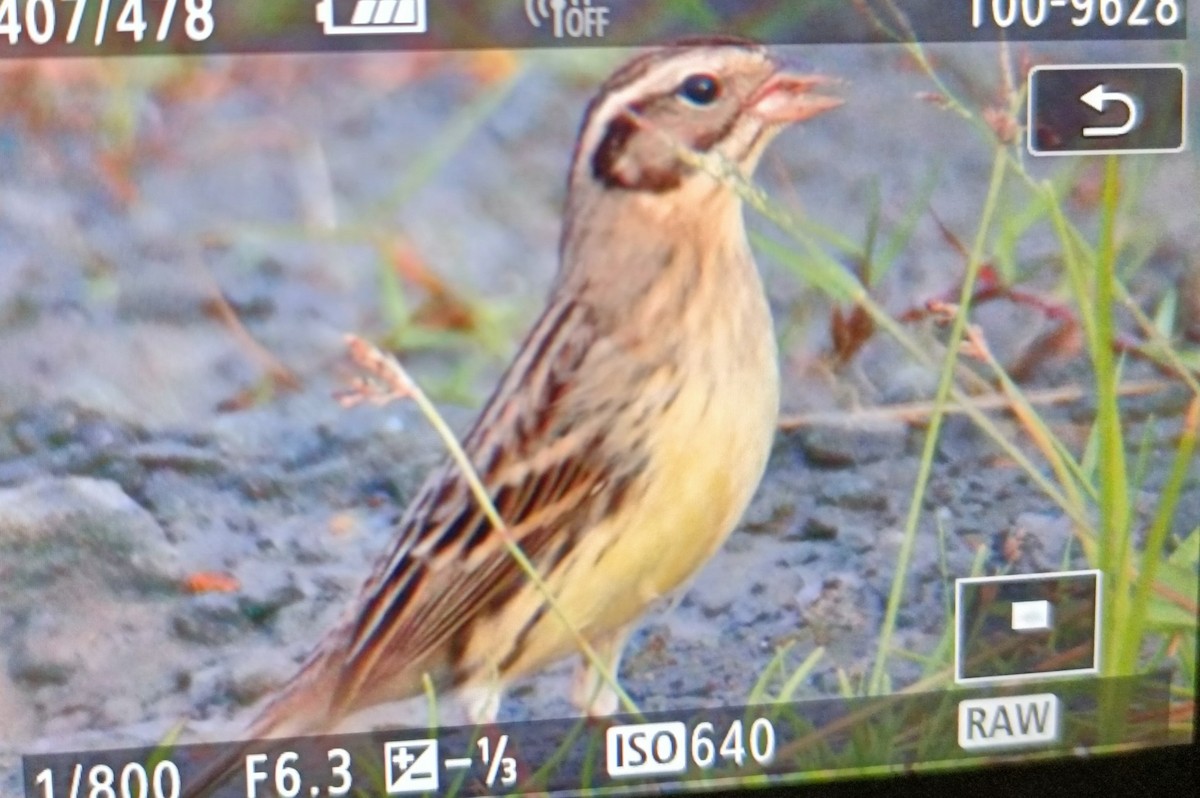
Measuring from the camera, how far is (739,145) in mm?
827

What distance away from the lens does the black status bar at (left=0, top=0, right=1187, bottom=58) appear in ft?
2.55

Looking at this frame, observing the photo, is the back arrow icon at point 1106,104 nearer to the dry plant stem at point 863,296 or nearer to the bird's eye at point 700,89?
the dry plant stem at point 863,296

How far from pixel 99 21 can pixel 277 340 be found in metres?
0.19

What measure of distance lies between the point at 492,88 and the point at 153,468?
0.28 m

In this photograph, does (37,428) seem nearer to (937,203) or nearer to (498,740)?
(498,740)

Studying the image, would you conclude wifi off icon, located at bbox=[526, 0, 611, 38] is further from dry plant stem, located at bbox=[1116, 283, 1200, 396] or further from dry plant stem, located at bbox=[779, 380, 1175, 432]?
dry plant stem, located at bbox=[1116, 283, 1200, 396]

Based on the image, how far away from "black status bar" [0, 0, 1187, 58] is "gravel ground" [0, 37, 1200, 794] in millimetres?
12

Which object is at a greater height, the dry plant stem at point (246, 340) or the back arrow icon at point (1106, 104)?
the back arrow icon at point (1106, 104)

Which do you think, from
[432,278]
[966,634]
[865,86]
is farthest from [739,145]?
[966,634]

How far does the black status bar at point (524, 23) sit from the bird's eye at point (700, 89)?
0.08 feet

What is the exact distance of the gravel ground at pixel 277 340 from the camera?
0.79 m

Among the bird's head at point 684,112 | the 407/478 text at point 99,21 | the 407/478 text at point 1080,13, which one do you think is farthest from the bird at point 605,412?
the 407/478 text at point 99,21

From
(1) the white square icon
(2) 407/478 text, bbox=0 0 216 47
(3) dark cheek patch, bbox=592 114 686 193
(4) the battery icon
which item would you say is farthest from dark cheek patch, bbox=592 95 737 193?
(1) the white square icon

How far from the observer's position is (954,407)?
86 cm
